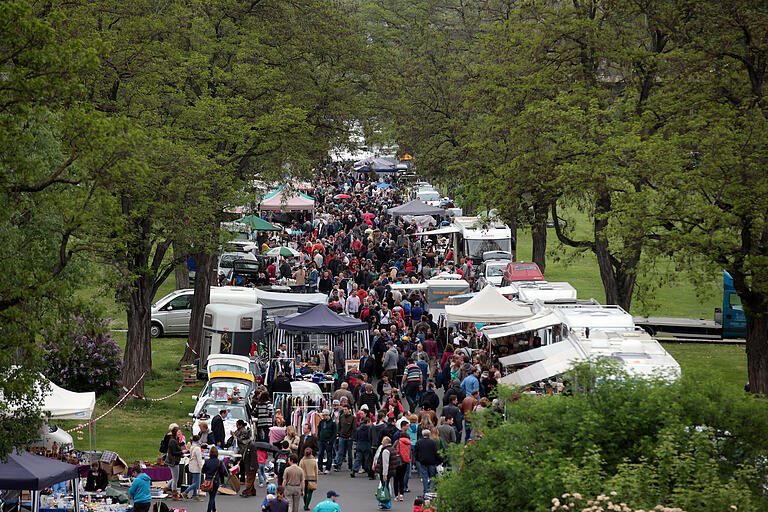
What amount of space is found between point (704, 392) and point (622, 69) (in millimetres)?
19115

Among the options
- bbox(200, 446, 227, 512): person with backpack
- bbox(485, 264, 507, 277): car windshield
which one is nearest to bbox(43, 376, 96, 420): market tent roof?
bbox(200, 446, 227, 512): person with backpack

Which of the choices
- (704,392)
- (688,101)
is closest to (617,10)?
(688,101)

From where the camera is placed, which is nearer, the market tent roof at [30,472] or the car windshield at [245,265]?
the market tent roof at [30,472]

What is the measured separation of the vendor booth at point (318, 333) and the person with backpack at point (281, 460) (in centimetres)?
715

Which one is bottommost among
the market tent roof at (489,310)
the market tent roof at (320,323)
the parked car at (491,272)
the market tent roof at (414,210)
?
the market tent roof at (320,323)

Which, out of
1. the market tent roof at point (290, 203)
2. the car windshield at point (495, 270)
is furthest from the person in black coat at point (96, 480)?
the market tent roof at point (290, 203)

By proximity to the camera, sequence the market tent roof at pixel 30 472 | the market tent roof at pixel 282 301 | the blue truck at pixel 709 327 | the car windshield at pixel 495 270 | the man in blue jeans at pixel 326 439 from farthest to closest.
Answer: the car windshield at pixel 495 270, the blue truck at pixel 709 327, the market tent roof at pixel 282 301, the man in blue jeans at pixel 326 439, the market tent roof at pixel 30 472

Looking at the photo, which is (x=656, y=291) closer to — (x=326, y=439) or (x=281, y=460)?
(x=326, y=439)

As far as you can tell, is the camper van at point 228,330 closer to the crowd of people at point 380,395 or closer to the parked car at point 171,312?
the crowd of people at point 380,395

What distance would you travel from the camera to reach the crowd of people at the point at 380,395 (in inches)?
738

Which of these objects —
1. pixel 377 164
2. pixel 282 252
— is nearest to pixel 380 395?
pixel 282 252

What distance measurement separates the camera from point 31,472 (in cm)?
1495

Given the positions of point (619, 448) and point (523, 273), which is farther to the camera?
point (523, 273)

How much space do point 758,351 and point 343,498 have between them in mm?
10954
